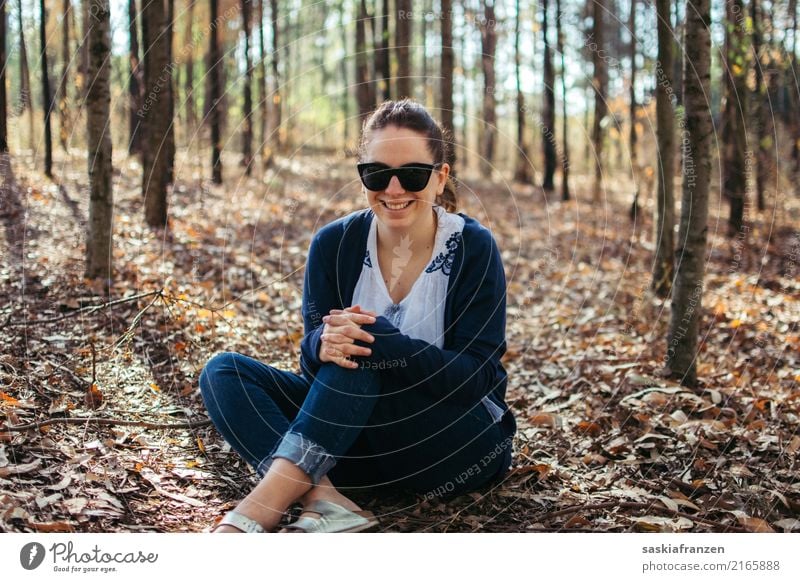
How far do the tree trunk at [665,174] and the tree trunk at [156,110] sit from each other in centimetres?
425

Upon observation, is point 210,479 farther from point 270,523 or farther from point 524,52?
point 524,52

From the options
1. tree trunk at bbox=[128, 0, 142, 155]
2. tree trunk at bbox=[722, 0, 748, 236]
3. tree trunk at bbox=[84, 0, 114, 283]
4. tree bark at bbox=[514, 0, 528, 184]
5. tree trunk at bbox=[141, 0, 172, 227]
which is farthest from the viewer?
tree bark at bbox=[514, 0, 528, 184]

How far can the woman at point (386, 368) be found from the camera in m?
2.44

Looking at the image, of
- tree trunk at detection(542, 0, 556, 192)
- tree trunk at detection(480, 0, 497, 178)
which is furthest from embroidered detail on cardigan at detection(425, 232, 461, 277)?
tree trunk at detection(480, 0, 497, 178)

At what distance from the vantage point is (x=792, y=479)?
289 cm

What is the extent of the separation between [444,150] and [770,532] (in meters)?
1.74

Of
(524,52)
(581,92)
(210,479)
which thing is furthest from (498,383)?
(581,92)

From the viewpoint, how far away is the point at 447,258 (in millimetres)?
2838

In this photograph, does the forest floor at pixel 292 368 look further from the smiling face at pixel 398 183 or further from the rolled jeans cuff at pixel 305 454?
the smiling face at pixel 398 183

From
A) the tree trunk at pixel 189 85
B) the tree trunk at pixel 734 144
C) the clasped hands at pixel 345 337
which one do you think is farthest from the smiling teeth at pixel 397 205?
the tree trunk at pixel 189 85

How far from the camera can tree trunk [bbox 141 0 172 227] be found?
7.09m

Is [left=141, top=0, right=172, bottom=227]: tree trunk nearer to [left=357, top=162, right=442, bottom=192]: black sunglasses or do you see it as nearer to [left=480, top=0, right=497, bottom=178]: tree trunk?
[left=357, top=162, right=442, bottom=192]: black sunglasses
